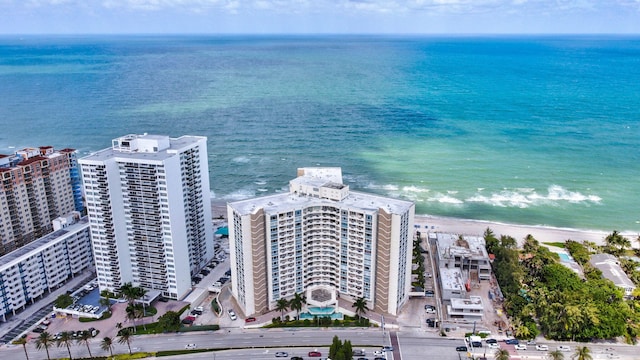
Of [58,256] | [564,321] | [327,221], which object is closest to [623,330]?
[564,321]

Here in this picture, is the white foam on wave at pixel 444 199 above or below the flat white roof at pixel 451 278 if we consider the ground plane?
below

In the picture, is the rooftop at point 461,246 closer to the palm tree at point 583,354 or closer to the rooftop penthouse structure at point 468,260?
the rooftop penthouse structure at point 468,260

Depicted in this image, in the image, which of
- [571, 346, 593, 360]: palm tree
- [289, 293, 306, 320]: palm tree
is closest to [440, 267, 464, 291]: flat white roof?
[571, 346, 593, 360]: palm tree

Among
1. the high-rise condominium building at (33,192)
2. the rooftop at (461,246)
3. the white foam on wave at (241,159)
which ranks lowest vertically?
the rooftop at (461,246)

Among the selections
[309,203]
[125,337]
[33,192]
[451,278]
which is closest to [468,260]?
[451,278]

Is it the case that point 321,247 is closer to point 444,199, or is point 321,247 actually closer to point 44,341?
point 44,341

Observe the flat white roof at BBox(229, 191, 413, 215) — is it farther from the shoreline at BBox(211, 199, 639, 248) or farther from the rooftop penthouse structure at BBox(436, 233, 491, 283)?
the shoreline at BBox(211, 199, 639, 248)

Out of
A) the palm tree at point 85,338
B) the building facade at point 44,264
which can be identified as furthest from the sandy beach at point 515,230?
the building facade at point 44,264
